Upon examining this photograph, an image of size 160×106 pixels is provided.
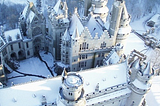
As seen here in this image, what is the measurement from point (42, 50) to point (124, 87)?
149 feet

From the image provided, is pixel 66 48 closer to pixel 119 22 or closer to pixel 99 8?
pixel 119 22

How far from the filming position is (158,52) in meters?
81.5

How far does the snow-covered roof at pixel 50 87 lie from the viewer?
44.4 m

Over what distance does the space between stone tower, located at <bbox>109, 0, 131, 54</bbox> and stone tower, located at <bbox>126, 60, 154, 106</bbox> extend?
1941cm

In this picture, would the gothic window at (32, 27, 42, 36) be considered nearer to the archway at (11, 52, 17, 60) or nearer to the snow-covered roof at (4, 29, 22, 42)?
the snow-covered roof at (4, 29, 22, 42)

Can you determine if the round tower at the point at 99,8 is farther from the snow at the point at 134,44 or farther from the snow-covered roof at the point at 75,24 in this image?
the snow at the point at 134,44

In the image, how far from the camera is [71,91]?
4081 centimetres

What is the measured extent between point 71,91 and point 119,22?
35.4 metres

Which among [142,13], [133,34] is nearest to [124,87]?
[133,34]

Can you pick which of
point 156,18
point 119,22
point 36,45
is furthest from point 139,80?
point 156,18

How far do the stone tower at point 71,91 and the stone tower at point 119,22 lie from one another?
98.6 ft

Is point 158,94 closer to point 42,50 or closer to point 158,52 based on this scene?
point 158,52

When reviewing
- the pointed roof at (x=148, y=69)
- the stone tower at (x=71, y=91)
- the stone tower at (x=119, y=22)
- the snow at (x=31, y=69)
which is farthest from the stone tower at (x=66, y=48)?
the pointed roof at (x=148, y=69)

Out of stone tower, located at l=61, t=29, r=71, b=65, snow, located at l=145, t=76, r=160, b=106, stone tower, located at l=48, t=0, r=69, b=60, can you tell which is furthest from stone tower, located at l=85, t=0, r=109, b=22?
snow, located at l=145, t=76, r=160, b=106
